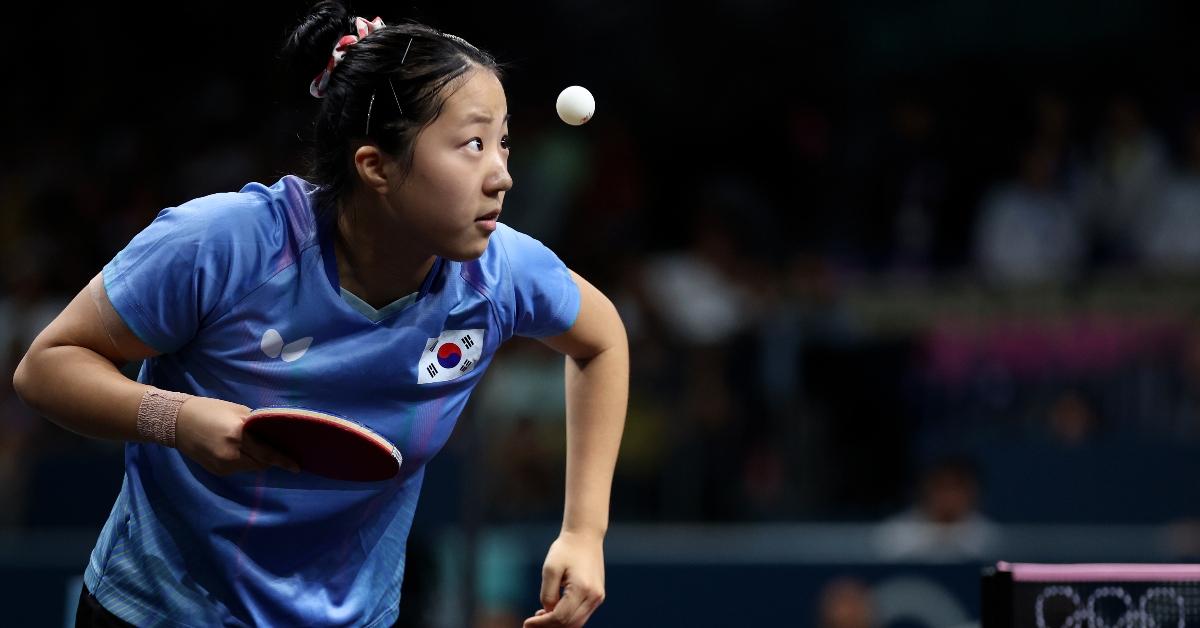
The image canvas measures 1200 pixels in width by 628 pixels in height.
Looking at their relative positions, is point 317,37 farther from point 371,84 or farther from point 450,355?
point 450,355

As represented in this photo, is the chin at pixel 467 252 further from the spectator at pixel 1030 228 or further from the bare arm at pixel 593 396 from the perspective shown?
the spectator at pixel 1030 228

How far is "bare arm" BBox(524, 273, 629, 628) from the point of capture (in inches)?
100

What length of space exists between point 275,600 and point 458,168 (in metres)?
0.72

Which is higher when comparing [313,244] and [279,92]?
[279,92]

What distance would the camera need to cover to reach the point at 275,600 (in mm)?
2350

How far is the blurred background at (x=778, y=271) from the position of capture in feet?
19.3

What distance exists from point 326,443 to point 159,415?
0.89 feet

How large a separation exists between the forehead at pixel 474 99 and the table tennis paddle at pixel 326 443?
53cm

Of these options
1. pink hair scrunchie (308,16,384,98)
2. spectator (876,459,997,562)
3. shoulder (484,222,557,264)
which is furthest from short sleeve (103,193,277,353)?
spectator (876,459,997,562)

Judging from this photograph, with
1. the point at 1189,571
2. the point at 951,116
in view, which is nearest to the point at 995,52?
the point at 951,116

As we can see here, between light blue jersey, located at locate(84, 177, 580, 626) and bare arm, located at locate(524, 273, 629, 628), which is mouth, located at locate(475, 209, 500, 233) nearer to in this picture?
light blue jersey, located at locate(84, 177, 580, 626)

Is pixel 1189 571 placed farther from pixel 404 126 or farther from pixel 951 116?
pixel 951 116

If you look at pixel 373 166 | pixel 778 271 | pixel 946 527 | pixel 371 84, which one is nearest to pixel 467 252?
pixel 373 166

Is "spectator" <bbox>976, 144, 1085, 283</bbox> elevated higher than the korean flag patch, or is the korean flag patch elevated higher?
"spectator" <bbox>976, 144, 1085, 283</bbox>
